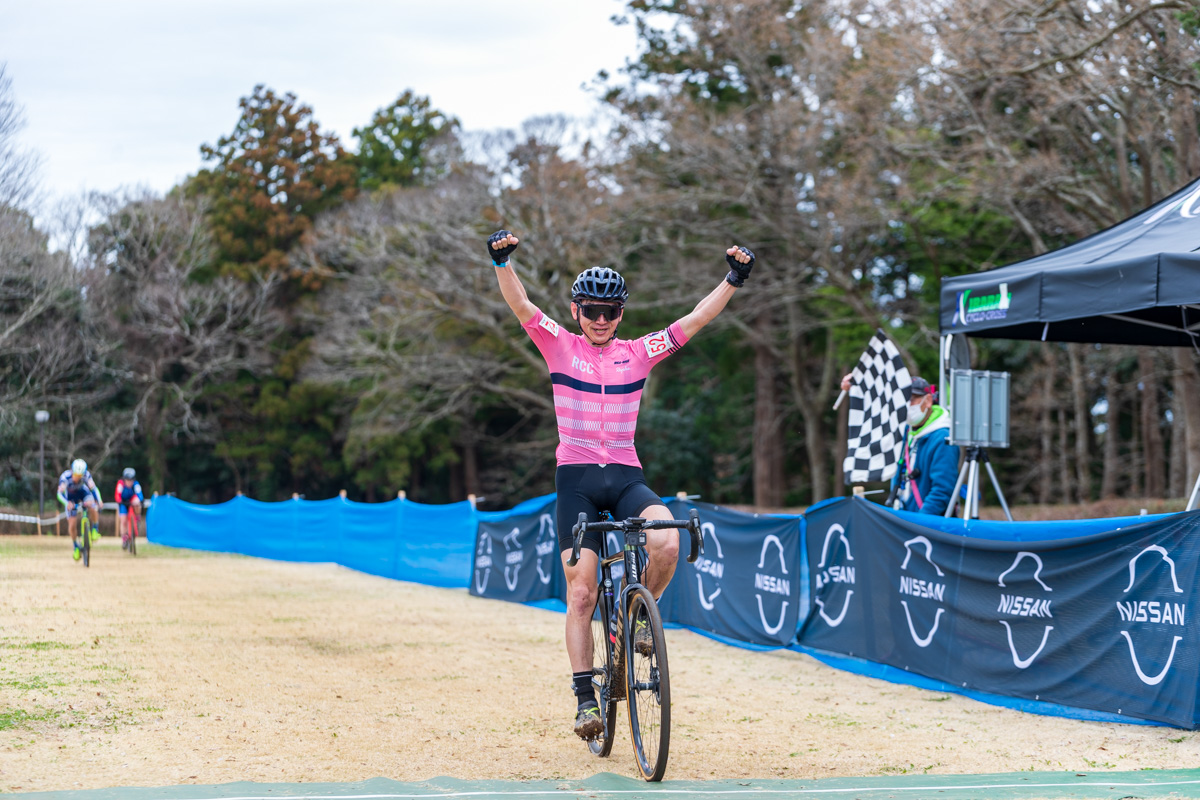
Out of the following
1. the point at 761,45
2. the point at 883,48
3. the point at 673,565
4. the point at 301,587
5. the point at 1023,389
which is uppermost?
the point at 761,45

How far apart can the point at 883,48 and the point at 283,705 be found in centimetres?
1870

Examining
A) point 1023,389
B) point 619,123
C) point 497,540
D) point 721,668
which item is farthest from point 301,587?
point 1023,389

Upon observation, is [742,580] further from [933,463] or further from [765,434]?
[765,434]

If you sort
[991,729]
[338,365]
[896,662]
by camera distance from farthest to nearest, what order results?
[338,365] < [896,662] < [991,729]

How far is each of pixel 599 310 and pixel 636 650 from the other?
1644 millimetres

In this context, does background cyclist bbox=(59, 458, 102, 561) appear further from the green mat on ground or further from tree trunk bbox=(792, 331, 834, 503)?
tree trunk bbox=(792, 331, 834, 503)

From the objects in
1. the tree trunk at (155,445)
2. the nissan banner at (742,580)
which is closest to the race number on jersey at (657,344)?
the nissan banner at (742,580)

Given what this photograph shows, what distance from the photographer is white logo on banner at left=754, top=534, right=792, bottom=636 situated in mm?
10562

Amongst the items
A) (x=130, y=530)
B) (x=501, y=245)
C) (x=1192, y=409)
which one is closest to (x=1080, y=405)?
(x=1192, y=409)

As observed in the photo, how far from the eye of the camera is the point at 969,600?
8.07m

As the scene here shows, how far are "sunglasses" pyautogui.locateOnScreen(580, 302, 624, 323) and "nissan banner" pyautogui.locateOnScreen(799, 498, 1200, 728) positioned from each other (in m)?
3.48

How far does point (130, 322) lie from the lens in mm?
49844

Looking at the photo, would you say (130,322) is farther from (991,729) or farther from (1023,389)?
(991,729)

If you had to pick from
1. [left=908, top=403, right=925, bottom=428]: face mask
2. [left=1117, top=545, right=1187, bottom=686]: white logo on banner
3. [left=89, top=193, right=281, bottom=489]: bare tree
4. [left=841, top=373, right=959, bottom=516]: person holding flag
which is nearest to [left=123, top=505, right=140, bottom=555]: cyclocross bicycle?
[left=841, top=373, right=959, bottom=516]: person holding flag
